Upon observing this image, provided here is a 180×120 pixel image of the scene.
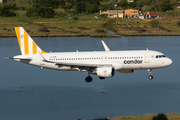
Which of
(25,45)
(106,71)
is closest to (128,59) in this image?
(106,71)

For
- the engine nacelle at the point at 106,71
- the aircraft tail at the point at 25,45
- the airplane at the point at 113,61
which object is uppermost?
the aircraft tail at the point at 25,45

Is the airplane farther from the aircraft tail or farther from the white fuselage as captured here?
the aircraft tail

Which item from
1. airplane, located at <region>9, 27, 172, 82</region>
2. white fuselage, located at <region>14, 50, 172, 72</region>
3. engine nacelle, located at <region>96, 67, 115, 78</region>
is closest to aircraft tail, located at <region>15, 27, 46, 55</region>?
airplane, located at <region>9, 27, 172, 82</region>

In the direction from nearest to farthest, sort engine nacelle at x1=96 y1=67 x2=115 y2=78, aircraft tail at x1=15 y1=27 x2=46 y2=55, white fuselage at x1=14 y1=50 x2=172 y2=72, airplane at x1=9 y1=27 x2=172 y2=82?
engine nacelle at x1=96 y1=67 x2=115 y2=78 < airplane at x1=9 y1=27 x2=172 y2=82 < white fuselage at x1=14 y1=50 x2=172 y2=72 < aircraft tail at x1=15 y1=27 x2=46 y2=55

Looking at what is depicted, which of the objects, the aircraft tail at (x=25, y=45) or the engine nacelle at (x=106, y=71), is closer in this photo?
the engine nacelle at (x=106, y=71)

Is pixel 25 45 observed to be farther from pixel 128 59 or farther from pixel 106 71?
pixel 128 59

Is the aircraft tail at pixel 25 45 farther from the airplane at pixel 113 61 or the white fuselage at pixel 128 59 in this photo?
the white fuselage at pixel 128 59

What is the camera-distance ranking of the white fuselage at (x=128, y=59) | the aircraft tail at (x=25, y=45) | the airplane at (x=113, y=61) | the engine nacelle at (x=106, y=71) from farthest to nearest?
the aircraft tail at (x=25, y=45) → the white fuselage at (x=128, y=59) → the airplane at (x=113, y=61) → the engine nacelle at (x=106, y=71)

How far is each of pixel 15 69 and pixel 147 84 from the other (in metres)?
35.4

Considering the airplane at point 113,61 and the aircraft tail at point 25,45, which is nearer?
the airplane at point 113,61

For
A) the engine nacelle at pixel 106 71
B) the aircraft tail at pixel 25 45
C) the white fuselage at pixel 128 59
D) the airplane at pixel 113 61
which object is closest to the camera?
the engine nacelle at pixel 106 71

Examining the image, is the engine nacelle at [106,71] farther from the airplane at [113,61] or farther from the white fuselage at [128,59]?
the white fuselage at [128,59]

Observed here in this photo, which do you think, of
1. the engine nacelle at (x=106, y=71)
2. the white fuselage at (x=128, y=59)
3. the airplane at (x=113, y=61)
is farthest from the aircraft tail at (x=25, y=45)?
the engine nacelle at (x=106, y=71)

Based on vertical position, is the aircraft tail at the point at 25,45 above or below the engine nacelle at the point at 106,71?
above
